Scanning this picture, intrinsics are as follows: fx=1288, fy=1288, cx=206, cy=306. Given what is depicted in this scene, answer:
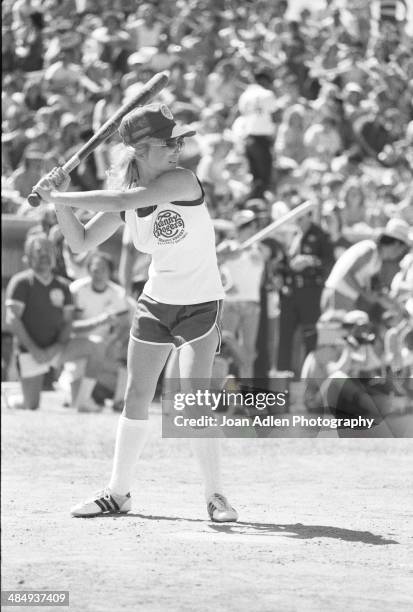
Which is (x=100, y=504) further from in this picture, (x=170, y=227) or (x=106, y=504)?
(x=170, y=227)

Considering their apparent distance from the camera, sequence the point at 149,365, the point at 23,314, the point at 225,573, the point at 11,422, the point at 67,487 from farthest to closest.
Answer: the point at 23,314 < the point at 11,422 < the point at 67,487 < the point at 149,365 < the point at 225,573

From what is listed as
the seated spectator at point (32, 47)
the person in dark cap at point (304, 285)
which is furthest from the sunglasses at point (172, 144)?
the seated spectator at point (32, 47)

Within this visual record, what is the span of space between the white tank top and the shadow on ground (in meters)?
1.04

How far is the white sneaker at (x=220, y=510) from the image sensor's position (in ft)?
19.7

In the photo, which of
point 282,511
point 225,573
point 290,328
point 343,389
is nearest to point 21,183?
point 290,328

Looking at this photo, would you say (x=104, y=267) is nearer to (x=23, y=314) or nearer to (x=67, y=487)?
(x=23, y=314)

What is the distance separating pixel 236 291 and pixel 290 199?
281cm

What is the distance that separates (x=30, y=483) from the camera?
741cm

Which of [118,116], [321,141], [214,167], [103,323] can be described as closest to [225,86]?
[321,141]

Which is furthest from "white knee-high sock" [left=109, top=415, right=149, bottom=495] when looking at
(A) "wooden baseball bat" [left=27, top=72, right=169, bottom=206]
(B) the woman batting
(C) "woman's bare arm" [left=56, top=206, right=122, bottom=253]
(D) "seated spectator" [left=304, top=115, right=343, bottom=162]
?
(D) "seated spectator" [left=304, top=115, right=343, bottom=162]

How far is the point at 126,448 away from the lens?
6.10 metres

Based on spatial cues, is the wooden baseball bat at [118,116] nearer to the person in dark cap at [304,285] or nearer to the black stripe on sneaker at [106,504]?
the black stripe on sneaker at [106,504]

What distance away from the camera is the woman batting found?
5.90 meters

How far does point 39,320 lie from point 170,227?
578 centimetres
